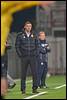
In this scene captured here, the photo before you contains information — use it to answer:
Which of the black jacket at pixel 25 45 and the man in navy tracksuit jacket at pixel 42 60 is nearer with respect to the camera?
the black jacket at pixel 25 45

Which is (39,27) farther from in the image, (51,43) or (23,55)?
(23,55)

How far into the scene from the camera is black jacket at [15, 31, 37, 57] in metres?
10.9

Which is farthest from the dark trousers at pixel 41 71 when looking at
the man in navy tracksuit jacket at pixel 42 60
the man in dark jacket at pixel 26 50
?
the man in dark jacket at pixel 26 50

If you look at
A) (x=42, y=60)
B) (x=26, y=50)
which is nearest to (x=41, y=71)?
(x=42, y=60)

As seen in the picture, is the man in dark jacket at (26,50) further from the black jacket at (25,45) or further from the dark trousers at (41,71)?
the dark trousers at (41,71)

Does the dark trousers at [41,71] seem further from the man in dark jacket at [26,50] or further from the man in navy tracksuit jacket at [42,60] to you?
the man in dark jacket at [26,50]

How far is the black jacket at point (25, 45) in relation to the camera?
10906 millimetres

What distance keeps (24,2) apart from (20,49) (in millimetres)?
7992

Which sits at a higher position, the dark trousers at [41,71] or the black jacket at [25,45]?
the black jacket at [25,45]

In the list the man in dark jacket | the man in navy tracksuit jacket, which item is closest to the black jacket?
the man in dark jacket

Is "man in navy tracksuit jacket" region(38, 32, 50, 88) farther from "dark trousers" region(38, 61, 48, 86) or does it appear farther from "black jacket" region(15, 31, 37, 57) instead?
"black jacket" region(15, 31, 37, 57)

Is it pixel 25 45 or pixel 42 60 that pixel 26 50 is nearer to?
pixel 25 45

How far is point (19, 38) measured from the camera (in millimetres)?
11023

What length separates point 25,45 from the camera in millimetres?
10938
